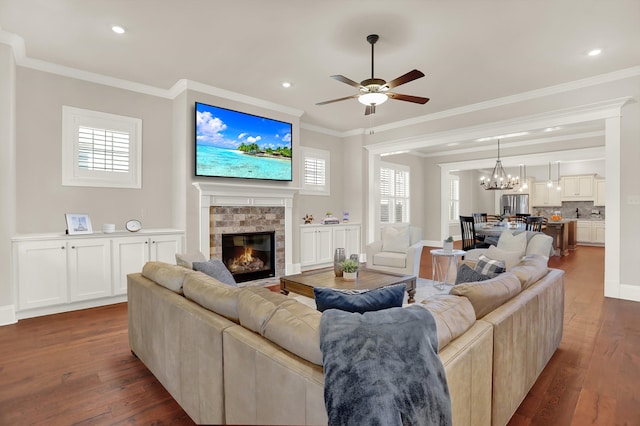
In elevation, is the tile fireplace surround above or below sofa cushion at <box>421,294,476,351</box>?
above

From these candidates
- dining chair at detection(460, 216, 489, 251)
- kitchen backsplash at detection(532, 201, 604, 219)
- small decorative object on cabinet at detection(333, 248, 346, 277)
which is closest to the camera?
small decorative object on cabinet at detection(333, 248, 346, 277)

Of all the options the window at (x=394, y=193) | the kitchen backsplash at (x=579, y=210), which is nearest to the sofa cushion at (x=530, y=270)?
the window at (x=394, y=193)

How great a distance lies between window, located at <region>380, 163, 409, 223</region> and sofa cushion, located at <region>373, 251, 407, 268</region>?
3.59m

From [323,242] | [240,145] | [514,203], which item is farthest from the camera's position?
[514,203]

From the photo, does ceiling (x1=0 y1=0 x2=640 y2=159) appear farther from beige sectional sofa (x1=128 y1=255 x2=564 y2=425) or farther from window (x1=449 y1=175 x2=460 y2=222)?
window (x1=449 y1=175 x2=460 y2=222)

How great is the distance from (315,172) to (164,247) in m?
3.61

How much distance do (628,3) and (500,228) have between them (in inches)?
208

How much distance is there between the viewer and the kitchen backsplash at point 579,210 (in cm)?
1061

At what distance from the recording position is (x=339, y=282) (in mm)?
3744

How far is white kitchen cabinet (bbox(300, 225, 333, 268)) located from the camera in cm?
649

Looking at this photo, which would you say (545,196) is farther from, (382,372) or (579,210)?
(382,372)

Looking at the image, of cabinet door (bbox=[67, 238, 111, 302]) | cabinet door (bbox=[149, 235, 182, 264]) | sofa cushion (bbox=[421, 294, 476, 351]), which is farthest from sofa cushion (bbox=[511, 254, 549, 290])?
cabinet door (bbox=[67, 238, 111, 302])

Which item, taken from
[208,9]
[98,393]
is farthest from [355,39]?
[98,393]

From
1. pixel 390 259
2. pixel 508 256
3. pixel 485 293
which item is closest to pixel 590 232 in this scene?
pixel 390 259
